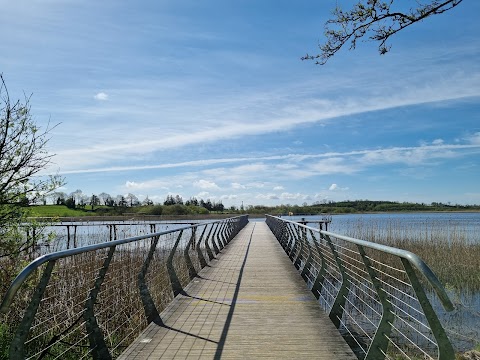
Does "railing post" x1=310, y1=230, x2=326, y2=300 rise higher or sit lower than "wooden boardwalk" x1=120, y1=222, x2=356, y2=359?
→ higher

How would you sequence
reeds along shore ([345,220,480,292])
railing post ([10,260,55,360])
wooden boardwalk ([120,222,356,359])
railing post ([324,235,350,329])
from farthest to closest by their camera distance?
reeds along shore ([345,220,480,292]) < railing post ([324,235,350,329]) < wooden boardwalk ([120,222,356,359]) < railing post ([10,260,55,360])

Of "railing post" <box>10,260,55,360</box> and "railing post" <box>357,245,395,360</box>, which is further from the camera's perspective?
"railing post" <box>357,245,395,360</box>

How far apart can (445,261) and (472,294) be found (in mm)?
3565

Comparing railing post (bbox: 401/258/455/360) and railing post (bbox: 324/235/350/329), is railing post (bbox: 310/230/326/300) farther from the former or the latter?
railing post (bbox: 401/258/455/360)

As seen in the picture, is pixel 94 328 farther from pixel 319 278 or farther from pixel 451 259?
pixel 451 259

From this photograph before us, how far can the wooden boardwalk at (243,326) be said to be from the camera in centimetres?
403

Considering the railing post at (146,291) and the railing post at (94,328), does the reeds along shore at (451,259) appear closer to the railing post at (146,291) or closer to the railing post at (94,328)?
the railing post at (146,291)

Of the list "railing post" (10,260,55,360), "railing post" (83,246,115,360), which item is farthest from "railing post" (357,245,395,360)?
"railing post" (10,260,55,360)

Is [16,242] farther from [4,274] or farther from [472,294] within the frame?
[472,294]

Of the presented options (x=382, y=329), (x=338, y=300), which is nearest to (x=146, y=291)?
(x=338, y=300)

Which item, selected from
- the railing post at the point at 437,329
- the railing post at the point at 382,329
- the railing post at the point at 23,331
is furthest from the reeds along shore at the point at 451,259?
the railing post at the point at 23,331

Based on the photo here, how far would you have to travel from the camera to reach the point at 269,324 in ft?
16.5

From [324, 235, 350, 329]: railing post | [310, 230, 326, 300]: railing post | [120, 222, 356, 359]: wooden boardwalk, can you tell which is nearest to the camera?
[120, 222, 356, 359]: wooden boardwalk

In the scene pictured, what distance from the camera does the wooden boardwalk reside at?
4.03 m
